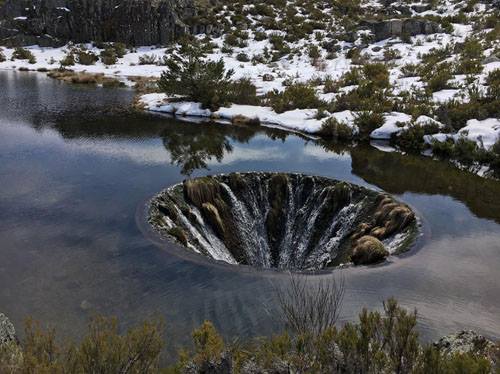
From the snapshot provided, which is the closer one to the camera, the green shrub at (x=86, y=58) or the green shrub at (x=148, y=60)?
the green shrub at (x=148, y=60)

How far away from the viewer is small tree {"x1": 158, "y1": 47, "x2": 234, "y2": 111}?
26250mm

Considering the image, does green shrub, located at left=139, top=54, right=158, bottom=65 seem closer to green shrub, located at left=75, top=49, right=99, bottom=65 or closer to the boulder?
green shrub, located at left=75, top=49, right=99, bottom=65

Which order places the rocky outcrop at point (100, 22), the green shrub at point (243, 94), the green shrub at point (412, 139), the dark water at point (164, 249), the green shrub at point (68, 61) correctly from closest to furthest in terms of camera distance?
1. the dark water at point (164, 249)
2. the green shrub at point (412, 139)
3. the green shrub at point (243, 94)
4. the green shrub at point (68, 61)
5. the rocky outcrop at point (100, 22)

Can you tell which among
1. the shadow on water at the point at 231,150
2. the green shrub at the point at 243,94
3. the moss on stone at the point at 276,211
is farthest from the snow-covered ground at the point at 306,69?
the moss on stone at the point at 276,211

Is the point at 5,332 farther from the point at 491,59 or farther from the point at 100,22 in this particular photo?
the point at 100,22

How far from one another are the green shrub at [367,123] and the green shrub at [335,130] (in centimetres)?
51

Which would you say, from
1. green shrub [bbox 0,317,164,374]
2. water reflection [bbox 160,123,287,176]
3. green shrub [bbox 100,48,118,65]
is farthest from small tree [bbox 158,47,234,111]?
green shrub [bbox 0,317,164,374]

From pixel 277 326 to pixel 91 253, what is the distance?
4.61 metres

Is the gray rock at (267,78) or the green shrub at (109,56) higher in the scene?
the green shrub at (109,56)

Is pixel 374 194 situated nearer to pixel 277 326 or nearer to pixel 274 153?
pixel 274 153

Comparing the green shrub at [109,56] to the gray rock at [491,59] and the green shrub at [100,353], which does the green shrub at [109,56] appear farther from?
the green shrub at [100,353]

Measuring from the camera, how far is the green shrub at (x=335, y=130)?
21.4m

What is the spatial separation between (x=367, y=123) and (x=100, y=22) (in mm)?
40348

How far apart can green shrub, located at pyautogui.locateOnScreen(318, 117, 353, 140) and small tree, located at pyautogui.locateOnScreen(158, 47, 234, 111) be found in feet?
22.3
